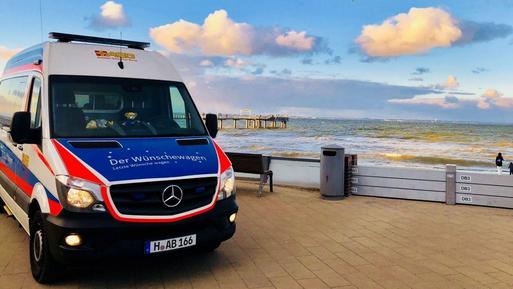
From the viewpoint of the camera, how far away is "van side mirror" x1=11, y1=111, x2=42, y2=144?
4.33m

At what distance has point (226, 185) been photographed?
470 centimetres

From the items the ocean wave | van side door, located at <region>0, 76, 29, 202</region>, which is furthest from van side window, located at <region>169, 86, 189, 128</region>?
the ocean wave

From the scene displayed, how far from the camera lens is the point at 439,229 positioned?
22.5 feet

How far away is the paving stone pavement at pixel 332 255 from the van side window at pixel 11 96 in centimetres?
166

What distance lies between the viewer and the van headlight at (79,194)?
3898 millimetres

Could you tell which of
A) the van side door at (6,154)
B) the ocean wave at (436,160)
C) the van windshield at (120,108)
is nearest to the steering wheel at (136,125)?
the van windshield at (120,108)

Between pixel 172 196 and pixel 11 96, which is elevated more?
pixel 11 96

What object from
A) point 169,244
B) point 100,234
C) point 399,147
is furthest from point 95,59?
point 399,147

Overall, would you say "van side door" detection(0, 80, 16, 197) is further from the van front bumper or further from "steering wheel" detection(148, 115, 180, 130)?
the van front bumper

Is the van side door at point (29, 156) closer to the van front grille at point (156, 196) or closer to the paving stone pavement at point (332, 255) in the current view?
the paving stone pavement at point (332, 255)

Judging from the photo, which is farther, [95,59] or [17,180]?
[17,180]

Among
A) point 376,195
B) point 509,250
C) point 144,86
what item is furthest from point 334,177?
point 144,86

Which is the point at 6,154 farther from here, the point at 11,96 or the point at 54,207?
the point at 54,207

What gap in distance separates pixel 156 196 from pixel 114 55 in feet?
6.90
